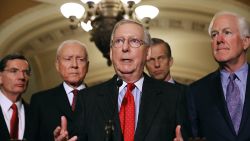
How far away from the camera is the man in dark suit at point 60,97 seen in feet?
11.2

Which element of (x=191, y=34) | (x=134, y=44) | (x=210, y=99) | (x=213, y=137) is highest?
(x=191, y=34)

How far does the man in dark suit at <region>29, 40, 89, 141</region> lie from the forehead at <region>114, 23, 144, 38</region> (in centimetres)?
63

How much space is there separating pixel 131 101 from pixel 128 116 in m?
0.08

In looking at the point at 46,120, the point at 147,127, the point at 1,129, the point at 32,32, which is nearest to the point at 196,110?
the point at 147,127

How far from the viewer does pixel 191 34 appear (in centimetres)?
1107

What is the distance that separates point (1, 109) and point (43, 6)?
20.3 ft

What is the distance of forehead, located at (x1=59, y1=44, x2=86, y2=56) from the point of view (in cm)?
372

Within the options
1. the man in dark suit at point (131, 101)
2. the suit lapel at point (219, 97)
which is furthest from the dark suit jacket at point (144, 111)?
the suit lapel at point (219, 97)

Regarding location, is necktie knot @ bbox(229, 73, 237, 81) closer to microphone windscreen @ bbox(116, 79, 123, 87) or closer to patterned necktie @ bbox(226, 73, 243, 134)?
patterned necktie @ bbox(226, 73, 243, 134)

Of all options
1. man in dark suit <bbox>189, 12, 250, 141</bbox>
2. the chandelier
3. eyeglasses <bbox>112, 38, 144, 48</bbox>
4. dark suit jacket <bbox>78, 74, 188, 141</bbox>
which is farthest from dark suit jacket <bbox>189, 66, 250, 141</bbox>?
the chandelier

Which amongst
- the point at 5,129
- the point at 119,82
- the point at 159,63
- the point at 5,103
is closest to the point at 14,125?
the point at 5,129

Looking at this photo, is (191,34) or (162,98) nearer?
(162,98)

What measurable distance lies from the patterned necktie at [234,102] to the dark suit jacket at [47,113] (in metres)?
0.96

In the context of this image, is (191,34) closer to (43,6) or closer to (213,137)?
(43,6)
